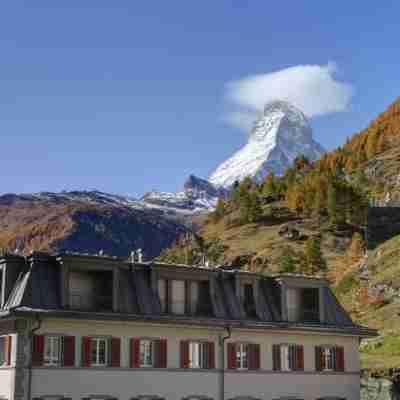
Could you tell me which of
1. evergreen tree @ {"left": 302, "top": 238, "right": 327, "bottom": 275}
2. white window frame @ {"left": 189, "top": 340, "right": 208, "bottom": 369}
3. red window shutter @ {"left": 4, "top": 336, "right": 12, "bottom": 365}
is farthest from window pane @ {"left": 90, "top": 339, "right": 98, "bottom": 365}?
evergreen tree @ {"left": 302, "top": 238, "right": 327, "bottom": 275}

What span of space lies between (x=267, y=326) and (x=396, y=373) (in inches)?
675

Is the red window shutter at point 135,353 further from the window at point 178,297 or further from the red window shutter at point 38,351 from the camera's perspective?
the red window shutter at point 38,351

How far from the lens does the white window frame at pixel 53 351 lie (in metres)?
45.6

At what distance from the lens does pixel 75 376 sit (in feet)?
151

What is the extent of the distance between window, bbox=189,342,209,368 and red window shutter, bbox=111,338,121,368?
17.6 feet

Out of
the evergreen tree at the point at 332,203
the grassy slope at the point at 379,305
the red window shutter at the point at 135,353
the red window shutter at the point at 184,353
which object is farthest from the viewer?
the evergreen tree at the point at 332,203

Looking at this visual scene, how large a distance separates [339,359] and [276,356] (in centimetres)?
555

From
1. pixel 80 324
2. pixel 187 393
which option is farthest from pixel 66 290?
pixel 187 393

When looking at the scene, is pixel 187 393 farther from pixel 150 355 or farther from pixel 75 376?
pixel 75 376

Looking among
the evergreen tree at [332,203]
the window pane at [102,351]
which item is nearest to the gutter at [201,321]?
the window pane at [102,351]

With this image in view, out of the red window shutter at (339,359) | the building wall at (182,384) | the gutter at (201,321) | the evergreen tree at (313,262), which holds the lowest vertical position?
the building wall at (182,384)

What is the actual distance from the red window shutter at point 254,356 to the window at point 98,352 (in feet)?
34.8

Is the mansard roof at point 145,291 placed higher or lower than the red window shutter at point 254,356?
higher

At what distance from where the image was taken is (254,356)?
53.3 m
